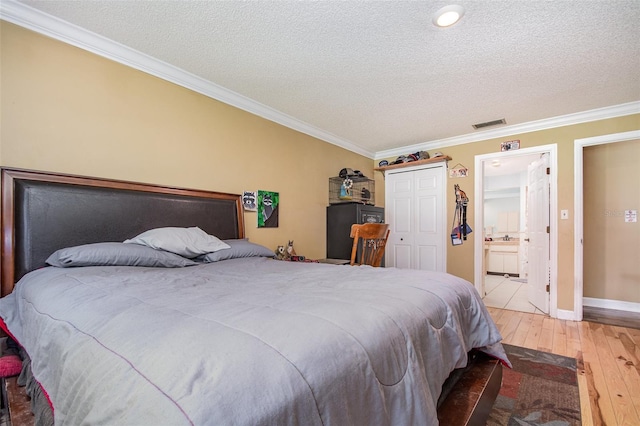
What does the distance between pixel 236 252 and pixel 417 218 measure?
324cm

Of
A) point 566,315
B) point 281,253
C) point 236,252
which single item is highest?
point 236,252

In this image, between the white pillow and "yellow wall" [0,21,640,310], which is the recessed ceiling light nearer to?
"yellow wall" [0,21,640,310]

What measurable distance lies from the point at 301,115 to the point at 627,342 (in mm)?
3964

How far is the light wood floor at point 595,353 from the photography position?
5.56 ft

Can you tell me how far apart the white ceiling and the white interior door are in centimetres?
85

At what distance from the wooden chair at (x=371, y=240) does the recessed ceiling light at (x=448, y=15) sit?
1.47 m

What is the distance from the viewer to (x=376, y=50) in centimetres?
219

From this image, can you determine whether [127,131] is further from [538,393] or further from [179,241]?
[538,393]

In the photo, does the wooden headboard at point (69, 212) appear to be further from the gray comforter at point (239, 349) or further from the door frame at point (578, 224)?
the door frame at point (578, 224)

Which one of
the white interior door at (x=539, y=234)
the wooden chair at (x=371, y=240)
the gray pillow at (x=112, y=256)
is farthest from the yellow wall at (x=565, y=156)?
the gray pillow at (x=112, y=256)

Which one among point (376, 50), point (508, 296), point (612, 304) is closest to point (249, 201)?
point (376, 50)

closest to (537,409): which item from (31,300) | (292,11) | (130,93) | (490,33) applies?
(490,33)

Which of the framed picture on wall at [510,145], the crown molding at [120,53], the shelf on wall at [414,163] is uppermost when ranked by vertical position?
the crown molding at [120,53]

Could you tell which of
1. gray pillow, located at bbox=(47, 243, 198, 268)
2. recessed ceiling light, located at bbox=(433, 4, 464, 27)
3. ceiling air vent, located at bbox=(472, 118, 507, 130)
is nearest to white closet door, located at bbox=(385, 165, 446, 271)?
ceiling air vent, located at bbox=(472, 118, 507, 130)
